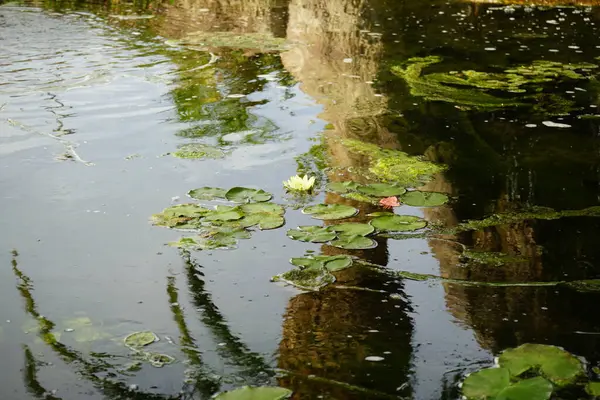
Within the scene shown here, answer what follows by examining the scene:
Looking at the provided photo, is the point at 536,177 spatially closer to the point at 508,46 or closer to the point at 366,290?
the point at 366,290

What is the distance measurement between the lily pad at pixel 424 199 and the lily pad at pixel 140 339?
134 centimetres

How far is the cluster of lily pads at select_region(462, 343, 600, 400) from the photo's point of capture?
179cm

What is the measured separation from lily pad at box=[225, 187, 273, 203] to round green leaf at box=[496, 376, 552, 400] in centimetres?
150

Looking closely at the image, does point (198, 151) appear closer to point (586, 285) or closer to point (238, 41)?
point (586, 285)

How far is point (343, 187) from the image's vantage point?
324cm

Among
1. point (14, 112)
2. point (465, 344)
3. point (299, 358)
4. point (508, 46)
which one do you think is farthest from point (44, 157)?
point (508, 46)

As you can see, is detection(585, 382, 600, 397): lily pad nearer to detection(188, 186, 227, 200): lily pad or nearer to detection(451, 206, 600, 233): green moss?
detection(451, 206, 600, 233): green moss

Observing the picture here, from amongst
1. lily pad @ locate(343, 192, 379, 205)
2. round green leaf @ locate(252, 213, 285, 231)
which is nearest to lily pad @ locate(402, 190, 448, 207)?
lily pad @ locate(343, 192, 379, 205)

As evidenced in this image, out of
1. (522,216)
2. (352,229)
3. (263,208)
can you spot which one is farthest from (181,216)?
(522,216)

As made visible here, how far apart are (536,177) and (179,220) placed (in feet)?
5.40

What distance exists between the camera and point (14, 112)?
434cm

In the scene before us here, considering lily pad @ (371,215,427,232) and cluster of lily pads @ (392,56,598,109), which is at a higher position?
cluster of lily pads @ (392,56,598,109)

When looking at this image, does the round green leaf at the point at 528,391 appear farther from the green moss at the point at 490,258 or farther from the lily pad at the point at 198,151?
the lily pad at the point at 198,151

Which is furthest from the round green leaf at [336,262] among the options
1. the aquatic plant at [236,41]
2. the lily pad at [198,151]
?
the aquatic plant at [236,41]
